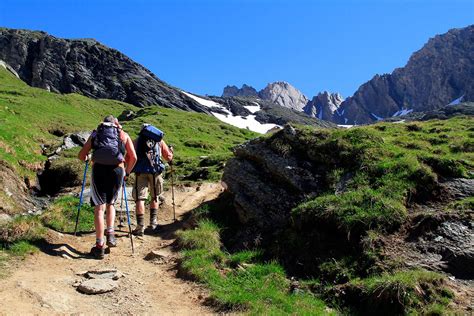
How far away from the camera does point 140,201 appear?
44.1ft

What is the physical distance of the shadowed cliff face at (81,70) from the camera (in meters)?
154

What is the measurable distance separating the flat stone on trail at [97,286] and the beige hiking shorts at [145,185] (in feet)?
16.3

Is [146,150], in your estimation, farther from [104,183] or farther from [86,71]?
[86,71]

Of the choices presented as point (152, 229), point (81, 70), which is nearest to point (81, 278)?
point (152, 229)

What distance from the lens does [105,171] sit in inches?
434

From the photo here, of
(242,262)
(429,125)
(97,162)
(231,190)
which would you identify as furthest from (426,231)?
(429,125)

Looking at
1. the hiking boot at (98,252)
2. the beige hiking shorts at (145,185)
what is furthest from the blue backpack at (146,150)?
the hiking boot at (98,252)

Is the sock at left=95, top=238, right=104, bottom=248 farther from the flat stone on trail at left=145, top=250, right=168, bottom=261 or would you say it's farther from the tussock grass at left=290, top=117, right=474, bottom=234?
the tussock grass at left=290, top=117, right=474, bottom=234

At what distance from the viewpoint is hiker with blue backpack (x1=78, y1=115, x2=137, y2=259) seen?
10696mm

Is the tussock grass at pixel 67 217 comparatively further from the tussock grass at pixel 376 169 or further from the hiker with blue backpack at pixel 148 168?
the tussock grass at pixel 376 169

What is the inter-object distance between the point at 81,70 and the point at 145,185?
16183cm

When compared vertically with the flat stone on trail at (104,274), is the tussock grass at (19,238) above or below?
above

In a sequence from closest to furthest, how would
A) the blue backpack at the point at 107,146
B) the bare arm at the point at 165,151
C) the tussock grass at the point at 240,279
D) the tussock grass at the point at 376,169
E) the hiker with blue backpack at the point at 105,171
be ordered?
the tussock grass at the point at 240,279
the tussock grass at the point at 376,169
the hiker with blue backpack at the point at 105,171
the blue backpack at the point at 107,146
the bare arm at the point at 165,151

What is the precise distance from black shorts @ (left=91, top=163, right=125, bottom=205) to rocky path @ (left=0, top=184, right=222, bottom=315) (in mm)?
1482
